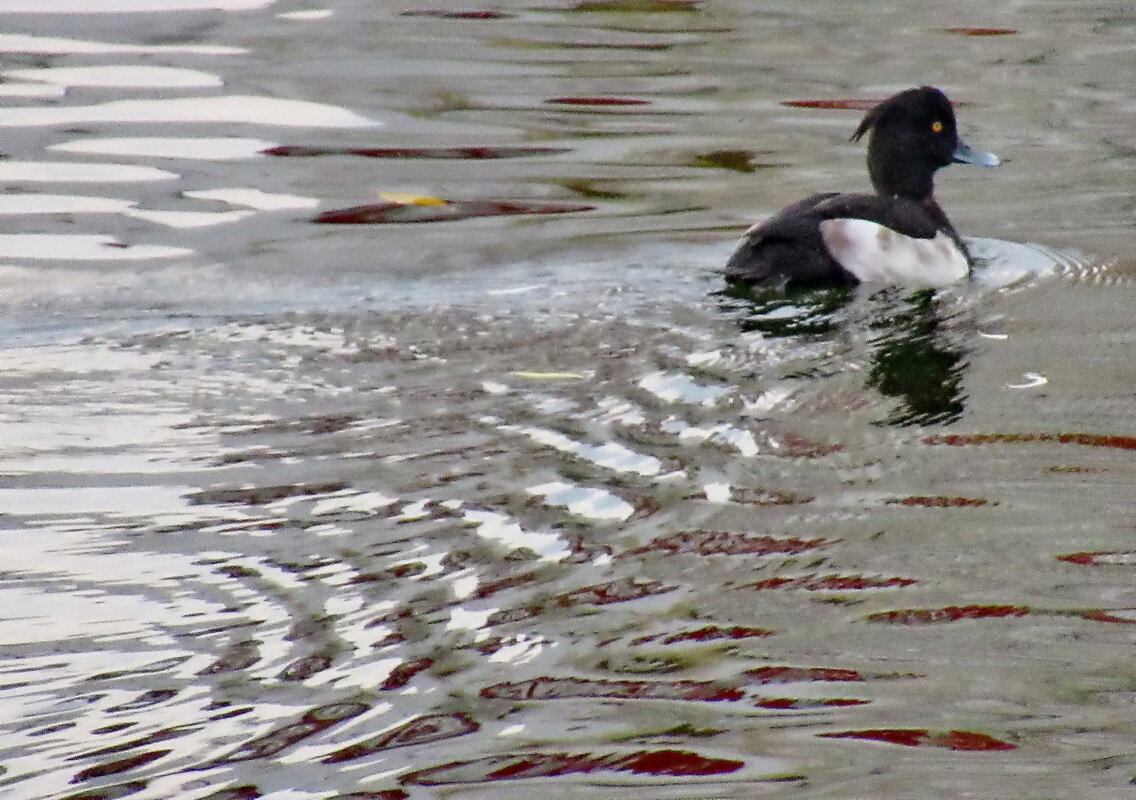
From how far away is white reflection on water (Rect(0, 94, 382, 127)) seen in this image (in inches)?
417

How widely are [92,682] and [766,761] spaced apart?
1379 millimetres

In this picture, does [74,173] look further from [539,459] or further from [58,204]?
[539,459]

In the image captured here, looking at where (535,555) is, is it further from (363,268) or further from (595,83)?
(595,83)

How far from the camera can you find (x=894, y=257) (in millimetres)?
8000

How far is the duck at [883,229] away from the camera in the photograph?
7723 mm

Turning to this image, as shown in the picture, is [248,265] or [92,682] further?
[248,265]

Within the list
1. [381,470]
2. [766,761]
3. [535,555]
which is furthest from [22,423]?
[766,761]

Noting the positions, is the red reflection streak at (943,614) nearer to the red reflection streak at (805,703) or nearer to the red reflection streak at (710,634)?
the red reflection streak at (710,634)

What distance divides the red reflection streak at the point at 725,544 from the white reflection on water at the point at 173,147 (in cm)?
563

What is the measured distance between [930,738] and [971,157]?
Answer: 218 inches

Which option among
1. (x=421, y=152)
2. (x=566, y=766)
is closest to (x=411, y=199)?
(x=421, y=152)

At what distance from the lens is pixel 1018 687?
4145 millimetres

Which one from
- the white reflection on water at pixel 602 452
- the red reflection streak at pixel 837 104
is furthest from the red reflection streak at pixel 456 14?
the white reflection on water at pixel 602 452

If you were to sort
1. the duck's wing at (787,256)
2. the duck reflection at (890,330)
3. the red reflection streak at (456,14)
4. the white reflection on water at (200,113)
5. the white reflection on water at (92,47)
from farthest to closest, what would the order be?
the red reflection streak at (456,14), the white reflection on water at (92,47), the white reflection on water at (200,113), the duck's wing at (787,256), the duck reflection at (890,330)
